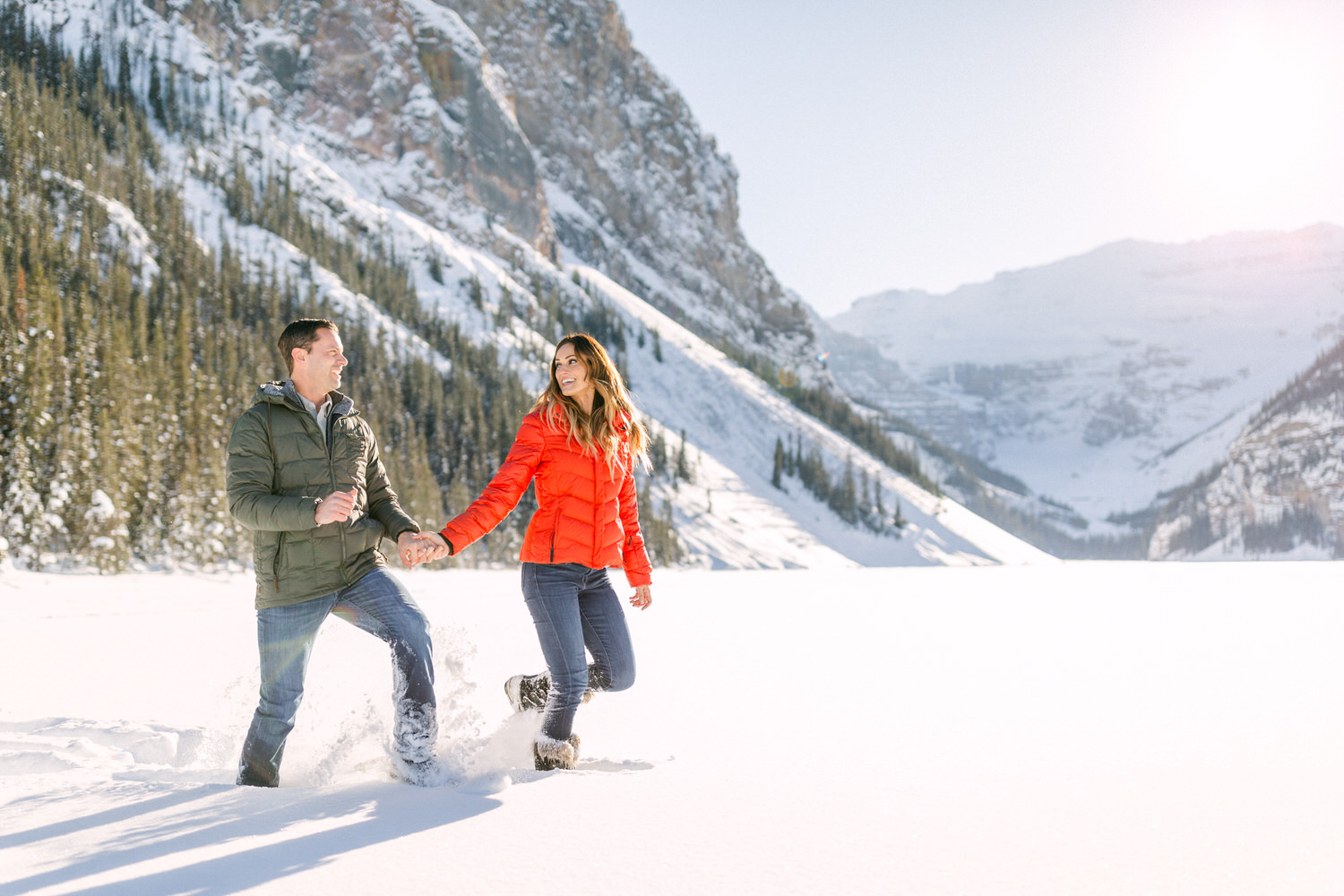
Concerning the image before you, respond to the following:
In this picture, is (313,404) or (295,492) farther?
(313,404)

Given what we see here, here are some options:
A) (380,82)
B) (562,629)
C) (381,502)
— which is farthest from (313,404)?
(380,82)

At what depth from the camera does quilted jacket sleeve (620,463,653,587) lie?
5.26 meters

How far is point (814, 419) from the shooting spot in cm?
13438

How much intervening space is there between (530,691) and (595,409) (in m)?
1.73

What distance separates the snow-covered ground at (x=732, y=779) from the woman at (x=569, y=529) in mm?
388

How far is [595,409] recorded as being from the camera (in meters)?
4.95

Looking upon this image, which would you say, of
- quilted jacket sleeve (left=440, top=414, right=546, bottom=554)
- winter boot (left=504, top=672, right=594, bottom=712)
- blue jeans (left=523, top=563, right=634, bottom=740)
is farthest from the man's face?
winter boot (left=504, top=672, right=594, bottom=712)

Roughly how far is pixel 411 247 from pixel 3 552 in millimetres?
109998

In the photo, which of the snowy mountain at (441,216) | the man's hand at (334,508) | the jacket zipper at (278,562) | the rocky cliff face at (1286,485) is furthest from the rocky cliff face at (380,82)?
the man's hand at (334,508)

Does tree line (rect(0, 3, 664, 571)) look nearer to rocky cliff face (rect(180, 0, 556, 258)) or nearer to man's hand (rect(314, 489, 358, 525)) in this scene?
man's hand (rect(314, 489, 358, 525))

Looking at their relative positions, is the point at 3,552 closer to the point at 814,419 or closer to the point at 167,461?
the point at 167,461

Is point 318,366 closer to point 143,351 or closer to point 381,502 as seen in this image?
point 381,502

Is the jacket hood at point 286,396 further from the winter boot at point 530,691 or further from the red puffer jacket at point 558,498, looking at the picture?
the winter boot at point 530,691

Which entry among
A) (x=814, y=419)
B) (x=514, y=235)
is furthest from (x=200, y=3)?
(x=814, y=419)
